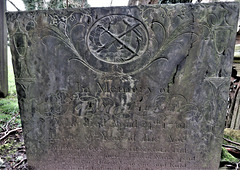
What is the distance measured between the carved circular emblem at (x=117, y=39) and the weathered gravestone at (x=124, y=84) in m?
0.01

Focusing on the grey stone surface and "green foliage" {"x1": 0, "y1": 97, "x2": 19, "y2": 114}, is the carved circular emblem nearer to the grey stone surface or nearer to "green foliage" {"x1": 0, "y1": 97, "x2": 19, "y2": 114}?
"green foliage" {"x1": 0, "y1": 97, "x2": 19, "y2": 114}

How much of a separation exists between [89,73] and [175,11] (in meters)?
1.15

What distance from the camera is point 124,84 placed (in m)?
1.78

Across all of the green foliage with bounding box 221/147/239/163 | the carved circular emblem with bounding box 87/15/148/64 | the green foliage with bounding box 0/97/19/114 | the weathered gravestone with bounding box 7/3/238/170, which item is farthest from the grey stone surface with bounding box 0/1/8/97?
the green foliage with bounding box 221/147/239/163

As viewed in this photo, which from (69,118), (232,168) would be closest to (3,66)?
(69,118)

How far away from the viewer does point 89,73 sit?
1.77 metres

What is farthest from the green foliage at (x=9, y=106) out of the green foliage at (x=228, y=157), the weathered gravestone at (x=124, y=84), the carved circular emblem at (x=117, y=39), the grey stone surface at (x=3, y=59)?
the green foliage at (x=228, y=157)

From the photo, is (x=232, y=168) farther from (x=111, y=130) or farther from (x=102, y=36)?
(x=102, y=36)

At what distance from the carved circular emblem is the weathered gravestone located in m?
0.01

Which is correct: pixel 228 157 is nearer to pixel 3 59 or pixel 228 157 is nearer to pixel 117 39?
pixel 117 39

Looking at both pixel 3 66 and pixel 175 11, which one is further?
pixel 3 66

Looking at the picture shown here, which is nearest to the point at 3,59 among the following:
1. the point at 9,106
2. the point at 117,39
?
the point at 9,106

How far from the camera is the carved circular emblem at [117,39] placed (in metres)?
1.65

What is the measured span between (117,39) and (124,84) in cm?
52
